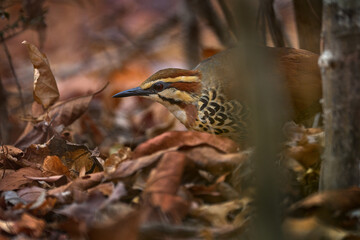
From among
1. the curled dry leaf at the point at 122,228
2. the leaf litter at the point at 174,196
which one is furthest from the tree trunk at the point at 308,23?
the curled dry leaf at the point at 122,228

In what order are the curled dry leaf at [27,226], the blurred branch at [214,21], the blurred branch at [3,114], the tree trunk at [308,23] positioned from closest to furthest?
the curled dry leaf at [27,226]
the tree trunk at [308,23]
the blurred branch at [3,114]
the blurred branch at [214,21]

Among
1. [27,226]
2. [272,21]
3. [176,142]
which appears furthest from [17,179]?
[272,21]

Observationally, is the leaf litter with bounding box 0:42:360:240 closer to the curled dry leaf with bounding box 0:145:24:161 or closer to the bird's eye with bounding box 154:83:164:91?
the curled dry leaf with bounding box 0:145:24:161

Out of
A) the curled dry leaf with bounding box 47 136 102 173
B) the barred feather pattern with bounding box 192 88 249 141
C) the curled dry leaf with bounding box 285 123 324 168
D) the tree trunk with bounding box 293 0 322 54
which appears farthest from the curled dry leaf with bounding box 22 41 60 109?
the tree trunk with bounding box 293 0 322 54

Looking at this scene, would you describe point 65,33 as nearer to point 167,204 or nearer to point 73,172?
point 73,172

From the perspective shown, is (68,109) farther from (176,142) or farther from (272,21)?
(272,21)

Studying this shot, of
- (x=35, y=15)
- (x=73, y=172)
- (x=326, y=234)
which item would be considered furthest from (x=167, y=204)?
(x=35, y=15)

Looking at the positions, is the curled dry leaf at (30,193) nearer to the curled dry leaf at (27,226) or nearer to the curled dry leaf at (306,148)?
the curled dry leaf at (27,226)
